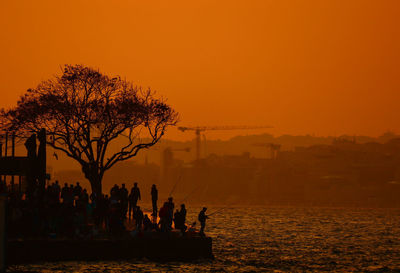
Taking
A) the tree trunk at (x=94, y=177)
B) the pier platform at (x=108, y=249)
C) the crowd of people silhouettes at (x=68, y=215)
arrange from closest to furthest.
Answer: the crowd of people silhouettes at (x=68, y=215) → the pier platform at (x=108, y=249) → the tree trunk at (x=94, y=177)

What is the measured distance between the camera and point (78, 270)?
3638cm

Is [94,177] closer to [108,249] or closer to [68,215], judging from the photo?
[108,249]

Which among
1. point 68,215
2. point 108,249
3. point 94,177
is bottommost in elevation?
point 108,249

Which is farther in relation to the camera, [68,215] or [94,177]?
[94,177]

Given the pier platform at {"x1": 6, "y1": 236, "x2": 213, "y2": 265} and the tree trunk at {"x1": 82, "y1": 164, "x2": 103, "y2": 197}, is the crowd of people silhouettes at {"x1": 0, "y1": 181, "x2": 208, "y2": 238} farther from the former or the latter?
the tree trunk at {"x1": 82, "y1": 164, "x2": 103, "y2": 197}

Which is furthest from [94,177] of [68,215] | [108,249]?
[68,215]

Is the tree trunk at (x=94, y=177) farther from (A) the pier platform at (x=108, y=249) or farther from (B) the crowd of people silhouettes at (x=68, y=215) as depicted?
(A) the pier platform at (x=108, y=249)

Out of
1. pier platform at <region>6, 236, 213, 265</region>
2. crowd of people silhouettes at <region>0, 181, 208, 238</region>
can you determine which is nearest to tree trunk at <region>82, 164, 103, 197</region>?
crowd of people silhouettes at <region>0, 181, 208, 238</region>

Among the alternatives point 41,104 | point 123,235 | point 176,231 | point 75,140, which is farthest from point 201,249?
point 41,104

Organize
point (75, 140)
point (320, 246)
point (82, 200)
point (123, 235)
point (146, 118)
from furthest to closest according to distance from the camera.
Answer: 1. point (320, 246)
2. point (146, 118)
3. point (75, 140)
4. point (123, 235)
5. point (82, 200)

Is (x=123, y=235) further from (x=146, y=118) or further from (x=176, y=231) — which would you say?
(x=146, y=118)

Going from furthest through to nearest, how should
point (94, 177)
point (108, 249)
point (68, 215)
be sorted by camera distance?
1. point (94, 177)
2. point (108, 249)
3. point (68, 215)

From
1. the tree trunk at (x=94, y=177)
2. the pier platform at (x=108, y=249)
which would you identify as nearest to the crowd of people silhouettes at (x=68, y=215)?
the pier platform at (x=108, y=249)

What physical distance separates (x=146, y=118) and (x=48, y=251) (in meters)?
28.8
